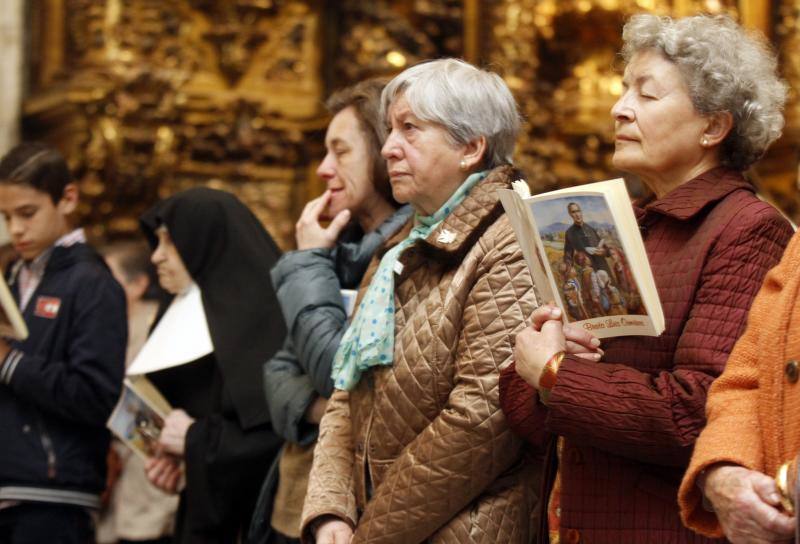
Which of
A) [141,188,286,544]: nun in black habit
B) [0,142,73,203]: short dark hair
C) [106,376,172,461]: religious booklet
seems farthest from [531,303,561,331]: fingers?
[0,142,73,203]: short dark hair

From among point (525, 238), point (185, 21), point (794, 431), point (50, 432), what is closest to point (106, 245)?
point (185, 21)

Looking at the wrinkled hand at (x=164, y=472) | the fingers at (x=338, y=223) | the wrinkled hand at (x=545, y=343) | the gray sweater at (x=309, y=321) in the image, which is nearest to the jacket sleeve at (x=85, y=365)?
the wrinkled hand at (x=164, y=472)

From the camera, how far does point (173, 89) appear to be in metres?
5.99

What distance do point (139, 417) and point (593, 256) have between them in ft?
6.31

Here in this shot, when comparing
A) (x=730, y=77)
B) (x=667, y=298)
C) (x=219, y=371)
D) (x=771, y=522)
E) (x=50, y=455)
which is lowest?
(x=50, y=455)

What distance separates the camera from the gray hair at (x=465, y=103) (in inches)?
110

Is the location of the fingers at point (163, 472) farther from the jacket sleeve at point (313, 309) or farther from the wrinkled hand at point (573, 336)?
the wrinkled hand at point (573, 336)

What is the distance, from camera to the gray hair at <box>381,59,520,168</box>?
2785 millimetres

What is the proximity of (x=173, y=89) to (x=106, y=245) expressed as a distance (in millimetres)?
786

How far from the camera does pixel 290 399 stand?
323 centimetres

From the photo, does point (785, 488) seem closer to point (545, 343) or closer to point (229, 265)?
point (545, 343)

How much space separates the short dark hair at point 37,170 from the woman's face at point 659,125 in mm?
2283

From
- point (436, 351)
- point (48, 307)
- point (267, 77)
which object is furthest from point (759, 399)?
point (267, 77)

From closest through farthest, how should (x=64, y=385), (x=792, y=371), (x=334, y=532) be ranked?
(x=792, y=371)
(x=334, y=532)
(x=64, y=385)
